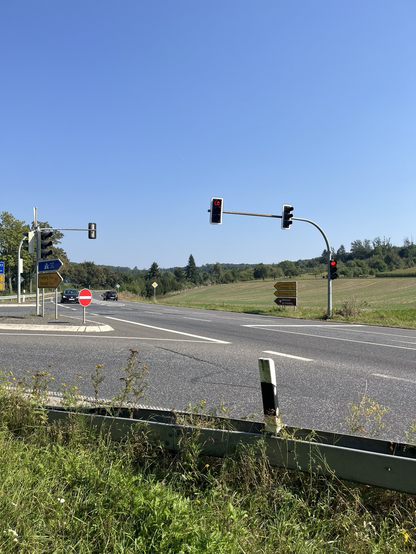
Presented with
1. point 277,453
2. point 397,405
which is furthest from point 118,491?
point 397,405

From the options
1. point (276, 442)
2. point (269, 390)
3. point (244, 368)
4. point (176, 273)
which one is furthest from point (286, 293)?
point (176, 273)

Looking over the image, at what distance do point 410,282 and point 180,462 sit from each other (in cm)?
8207

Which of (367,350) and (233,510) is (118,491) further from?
(367,350)

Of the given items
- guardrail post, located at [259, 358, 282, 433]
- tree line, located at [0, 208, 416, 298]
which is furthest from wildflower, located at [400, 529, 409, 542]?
tree line, located at [0, 208, 416, 298]

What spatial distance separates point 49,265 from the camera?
64.2ft

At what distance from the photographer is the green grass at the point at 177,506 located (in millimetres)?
2436

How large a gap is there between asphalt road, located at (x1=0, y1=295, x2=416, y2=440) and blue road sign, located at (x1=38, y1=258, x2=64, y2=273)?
18.1ft

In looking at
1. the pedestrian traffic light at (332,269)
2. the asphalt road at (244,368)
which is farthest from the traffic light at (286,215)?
the asphalt road at (244,368)

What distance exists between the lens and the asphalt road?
569cm

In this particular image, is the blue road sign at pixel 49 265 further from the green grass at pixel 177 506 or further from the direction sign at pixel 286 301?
the green grass at pixel 177 506

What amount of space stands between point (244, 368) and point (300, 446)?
17.9ft

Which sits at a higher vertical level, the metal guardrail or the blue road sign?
the blue road sign

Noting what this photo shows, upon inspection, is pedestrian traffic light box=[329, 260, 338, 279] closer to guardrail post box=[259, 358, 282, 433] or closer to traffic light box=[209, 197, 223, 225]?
traffic light box=[209, 197, 223, 225]

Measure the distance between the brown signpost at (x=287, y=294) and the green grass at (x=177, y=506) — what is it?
26829mm
